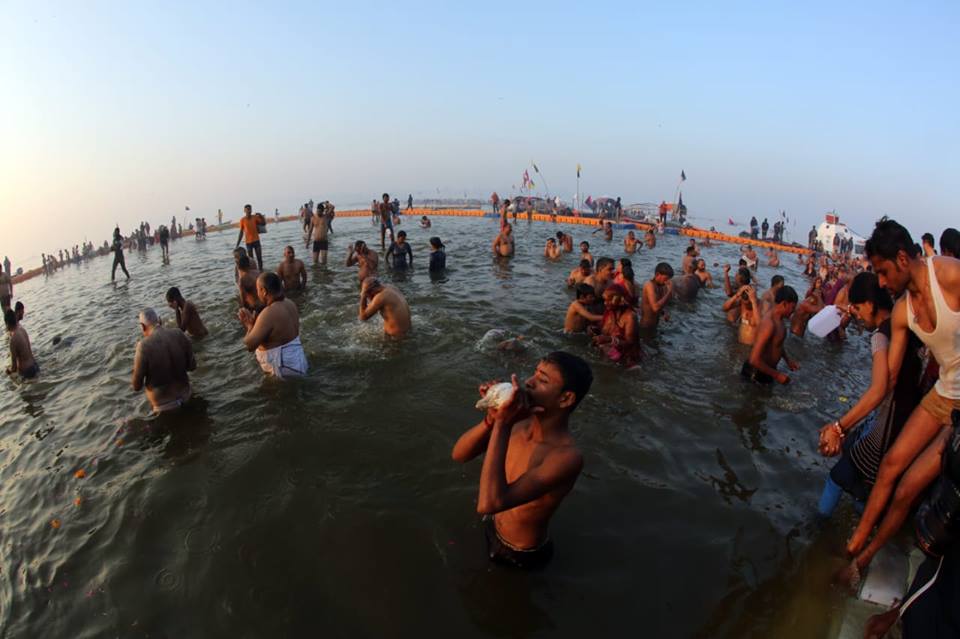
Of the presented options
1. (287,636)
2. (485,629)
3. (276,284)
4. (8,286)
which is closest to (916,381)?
(485,629)

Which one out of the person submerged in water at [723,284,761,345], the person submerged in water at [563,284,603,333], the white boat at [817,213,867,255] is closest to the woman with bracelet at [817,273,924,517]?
the person submerged in water at [723,284,761,345]

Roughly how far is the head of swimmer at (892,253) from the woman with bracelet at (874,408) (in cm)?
49

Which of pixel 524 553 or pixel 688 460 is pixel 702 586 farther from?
pixel 688 460

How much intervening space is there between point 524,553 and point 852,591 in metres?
2.07

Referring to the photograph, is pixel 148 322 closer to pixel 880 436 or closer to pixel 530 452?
pixel 530 452

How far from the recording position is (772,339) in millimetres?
6066

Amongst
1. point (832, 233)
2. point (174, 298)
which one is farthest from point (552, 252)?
point (832, 233)

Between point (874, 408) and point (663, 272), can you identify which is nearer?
point (874, 408)

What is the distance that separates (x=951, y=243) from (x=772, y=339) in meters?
1.97

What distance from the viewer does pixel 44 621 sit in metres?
3.50

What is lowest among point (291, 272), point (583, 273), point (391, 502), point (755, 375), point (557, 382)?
point (391, 502)

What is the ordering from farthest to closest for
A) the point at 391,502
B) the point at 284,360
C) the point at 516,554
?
the point at 284,360
the point at 391,502
the point at 516,554

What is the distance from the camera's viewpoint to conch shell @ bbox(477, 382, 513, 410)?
A: 2293mm

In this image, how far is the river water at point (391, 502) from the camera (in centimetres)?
335
